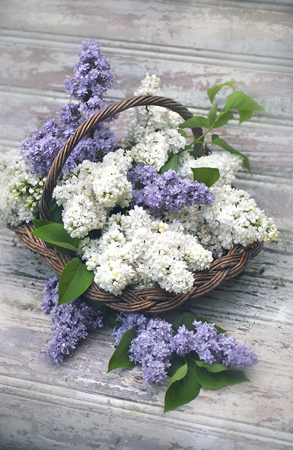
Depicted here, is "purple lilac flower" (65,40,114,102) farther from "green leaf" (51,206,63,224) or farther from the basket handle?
"green leaf" (51,206,63,224)

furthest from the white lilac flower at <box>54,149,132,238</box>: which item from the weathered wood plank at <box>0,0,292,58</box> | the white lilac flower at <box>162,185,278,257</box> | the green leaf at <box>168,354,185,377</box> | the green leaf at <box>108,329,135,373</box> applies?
the weathered wood plank at <box>0,0,292,58</box>

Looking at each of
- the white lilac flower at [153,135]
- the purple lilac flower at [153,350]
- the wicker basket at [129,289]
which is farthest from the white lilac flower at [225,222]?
the purple lilac flower at [153,350]

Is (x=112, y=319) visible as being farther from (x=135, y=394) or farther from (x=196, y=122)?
(x=196, y=122)

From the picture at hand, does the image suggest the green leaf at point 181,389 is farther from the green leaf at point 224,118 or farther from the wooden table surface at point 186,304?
the green leaf at point 224,118

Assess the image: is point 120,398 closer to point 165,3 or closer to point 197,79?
point 197,79

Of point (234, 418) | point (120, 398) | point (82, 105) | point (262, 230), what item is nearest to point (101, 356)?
point (120, 398)

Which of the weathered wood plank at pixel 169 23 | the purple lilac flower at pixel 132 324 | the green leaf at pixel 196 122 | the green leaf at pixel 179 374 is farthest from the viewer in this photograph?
the weathered wood plank at pixel 169 23
